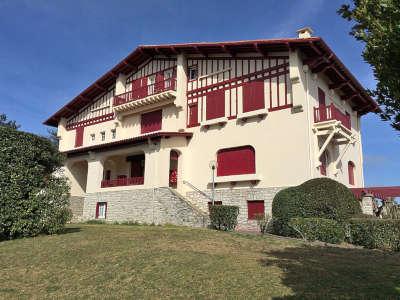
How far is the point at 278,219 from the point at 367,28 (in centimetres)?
1154

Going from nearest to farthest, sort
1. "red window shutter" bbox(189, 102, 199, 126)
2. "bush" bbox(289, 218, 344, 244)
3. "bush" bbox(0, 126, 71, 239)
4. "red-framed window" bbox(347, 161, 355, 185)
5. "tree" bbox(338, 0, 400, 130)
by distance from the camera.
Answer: "tree" bbox(338, 0, 400, 130), "bush" bbox(0, 126, 71, 239), "bush" bbox(289, 218, 344, 244), "red window shutter" bbox(189, 102, 199, 126), "red-framed window" bbox(347, 161, 355, 185)

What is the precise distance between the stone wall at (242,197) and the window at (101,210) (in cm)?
684

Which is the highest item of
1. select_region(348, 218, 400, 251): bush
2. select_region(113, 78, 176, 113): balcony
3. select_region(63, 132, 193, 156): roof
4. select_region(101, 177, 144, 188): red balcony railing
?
select_region(113, 78, 176, 113): balcony

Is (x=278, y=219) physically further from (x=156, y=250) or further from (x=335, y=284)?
(x=335, y=284)

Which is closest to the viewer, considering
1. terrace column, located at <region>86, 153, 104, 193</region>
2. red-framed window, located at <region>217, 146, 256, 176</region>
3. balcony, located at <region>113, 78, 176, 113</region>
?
red-framed window, located at <region>217, 146, 256, 176</region>

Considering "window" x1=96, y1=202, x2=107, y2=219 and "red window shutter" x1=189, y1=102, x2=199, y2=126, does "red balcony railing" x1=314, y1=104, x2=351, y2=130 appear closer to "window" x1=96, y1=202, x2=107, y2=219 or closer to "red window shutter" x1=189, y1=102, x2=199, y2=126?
"red window shutter" x1=189, y1=102, x2=199, y2=126

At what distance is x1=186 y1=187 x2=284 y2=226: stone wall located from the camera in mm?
18797

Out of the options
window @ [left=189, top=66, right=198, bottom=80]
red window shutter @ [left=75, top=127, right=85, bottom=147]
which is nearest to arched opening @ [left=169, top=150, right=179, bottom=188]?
window @ [left=189, top=66, right=198, bottom=80]

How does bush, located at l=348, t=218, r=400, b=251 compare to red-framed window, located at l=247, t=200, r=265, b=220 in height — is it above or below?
below

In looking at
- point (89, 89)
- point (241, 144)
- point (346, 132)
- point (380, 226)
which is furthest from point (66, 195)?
point (89, 89)

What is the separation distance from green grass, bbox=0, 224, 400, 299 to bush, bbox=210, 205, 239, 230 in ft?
14.3

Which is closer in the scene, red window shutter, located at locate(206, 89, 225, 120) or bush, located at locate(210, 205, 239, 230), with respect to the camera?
bush, located at locate(210, 205, 239, 230)

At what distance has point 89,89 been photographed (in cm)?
2919

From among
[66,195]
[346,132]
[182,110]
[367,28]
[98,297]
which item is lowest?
[98,297]
